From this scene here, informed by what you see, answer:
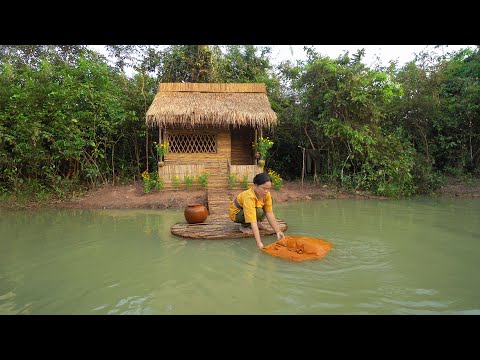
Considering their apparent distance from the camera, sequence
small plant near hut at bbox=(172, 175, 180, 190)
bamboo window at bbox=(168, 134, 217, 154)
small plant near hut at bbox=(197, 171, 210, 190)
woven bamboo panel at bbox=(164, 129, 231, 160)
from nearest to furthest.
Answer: small plant near hut at bbox=(172, 175, 180, 190), small plant near hut at bbox=(197, 171, 210, 190), woven bamboo panel at bbox=(164, 129, 231, 160), bamboo window at bbox=(168, 134, 217, 154)

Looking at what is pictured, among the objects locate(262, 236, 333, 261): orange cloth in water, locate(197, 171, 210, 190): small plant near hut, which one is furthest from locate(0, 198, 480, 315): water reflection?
locate(197, 171, 210, 190): small plant near hut

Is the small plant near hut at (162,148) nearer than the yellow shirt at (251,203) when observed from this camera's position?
No

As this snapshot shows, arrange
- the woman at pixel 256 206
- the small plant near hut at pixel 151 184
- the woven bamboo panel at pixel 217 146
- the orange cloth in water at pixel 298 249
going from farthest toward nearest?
the woven bamboo panel at pixel 217 146 → the small plant near hut at pixel 151 184 → the woman at pixel 256 206 → the orange cloth in water at pixel 298 249

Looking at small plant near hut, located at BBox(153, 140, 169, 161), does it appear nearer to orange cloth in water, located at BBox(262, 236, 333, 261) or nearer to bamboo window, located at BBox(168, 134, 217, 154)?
bamboo window, located at BBox(168, 134, 217, 154)

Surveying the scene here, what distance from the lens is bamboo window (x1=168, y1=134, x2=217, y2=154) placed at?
36.8 feet

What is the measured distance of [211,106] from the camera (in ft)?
34.8

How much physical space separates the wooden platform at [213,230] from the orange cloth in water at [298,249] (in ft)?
2.98

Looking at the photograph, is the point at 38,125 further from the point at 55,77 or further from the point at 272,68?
the point at 272,68

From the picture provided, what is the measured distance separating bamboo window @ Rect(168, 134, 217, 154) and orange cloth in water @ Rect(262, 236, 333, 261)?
724 centimetres

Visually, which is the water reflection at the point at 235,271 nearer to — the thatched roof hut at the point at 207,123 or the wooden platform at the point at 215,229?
the wooden platform at the point at 215,229

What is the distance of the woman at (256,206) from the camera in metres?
4.37

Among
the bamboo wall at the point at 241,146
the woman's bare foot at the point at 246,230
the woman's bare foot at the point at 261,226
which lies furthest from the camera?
the bamboo wall at the point at 241,146

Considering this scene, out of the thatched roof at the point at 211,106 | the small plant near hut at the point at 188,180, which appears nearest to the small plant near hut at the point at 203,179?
the small plant near hut at the point at 188,180

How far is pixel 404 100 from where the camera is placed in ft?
39.8
